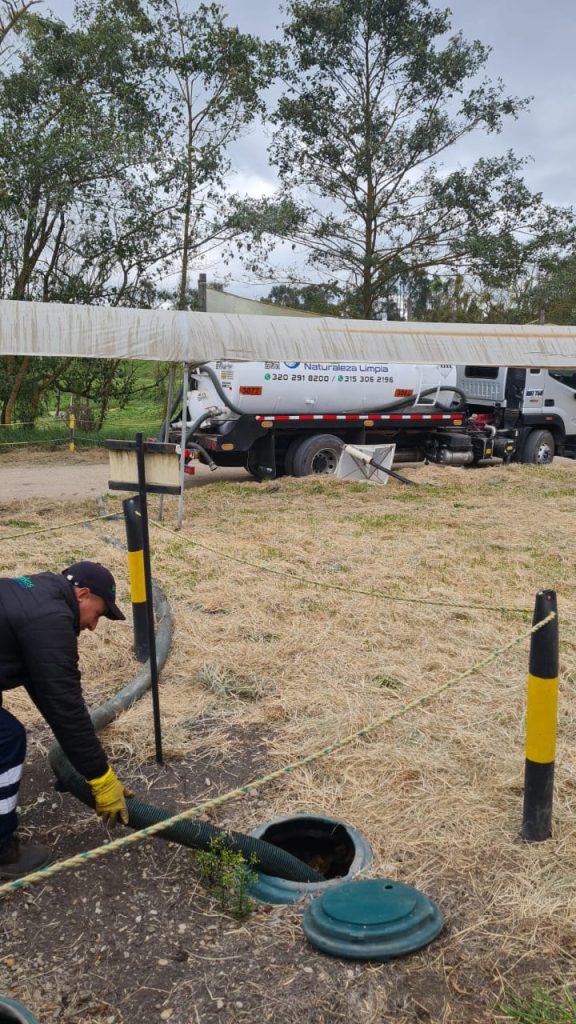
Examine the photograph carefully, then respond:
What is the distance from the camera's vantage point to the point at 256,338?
37.2ft

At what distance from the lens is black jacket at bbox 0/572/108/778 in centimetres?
299

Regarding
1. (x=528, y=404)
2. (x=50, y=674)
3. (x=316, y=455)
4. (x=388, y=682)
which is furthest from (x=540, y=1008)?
(x=528, y=404)

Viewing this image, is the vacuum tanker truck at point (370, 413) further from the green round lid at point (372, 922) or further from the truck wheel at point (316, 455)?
the green round lid at point (372, 922)

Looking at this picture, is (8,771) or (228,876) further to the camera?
(8,771)

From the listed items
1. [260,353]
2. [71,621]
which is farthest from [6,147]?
[71,621]

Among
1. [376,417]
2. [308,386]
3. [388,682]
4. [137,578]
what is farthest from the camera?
[376,417]

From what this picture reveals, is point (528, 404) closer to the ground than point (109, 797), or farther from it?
farther from it

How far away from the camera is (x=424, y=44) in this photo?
23.5 metres

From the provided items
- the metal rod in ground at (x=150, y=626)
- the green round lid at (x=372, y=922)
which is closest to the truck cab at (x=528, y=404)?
the metal rod in ground at (x=150, y=626)

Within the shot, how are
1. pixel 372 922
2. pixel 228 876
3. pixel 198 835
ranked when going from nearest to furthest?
pixel 372 922 → pixel 228 876 → pixel 198 835

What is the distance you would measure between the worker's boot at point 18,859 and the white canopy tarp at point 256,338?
7.77 metres

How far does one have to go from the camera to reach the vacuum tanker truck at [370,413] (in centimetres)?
1351

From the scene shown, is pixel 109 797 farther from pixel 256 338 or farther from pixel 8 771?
pixel 256 338

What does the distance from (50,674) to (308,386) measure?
37.3ft
